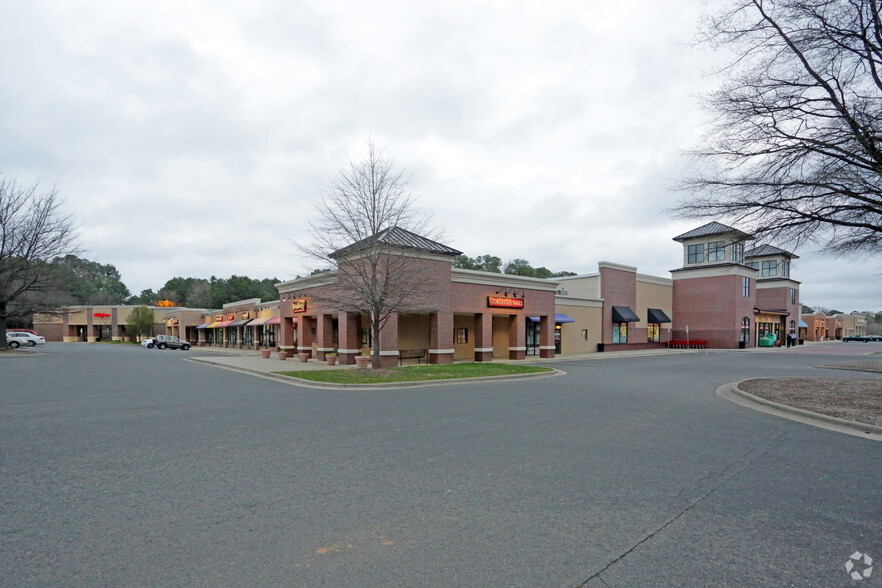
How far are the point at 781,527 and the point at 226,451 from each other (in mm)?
7204

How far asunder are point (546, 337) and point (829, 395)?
1876cm

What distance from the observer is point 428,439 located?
26.6 feet

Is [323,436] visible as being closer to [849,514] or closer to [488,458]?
[488,458]

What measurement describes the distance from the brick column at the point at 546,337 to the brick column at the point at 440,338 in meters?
8.20

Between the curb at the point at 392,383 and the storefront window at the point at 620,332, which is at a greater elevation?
the storefront window at the point at 620,332

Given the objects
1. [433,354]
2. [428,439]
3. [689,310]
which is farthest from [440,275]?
[689,310]

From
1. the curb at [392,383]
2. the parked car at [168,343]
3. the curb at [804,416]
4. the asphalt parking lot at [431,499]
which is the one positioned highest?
the asphalt parking lot at [431,499]

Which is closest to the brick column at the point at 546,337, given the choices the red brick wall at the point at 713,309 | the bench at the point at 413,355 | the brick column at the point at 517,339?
the brick column at the point at 517,339

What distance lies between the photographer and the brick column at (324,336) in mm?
28359

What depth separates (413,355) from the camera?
25.2 meters

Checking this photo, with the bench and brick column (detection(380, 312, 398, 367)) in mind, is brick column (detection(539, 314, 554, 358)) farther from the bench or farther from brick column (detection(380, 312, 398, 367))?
brick column (detection(380, 312, 398, 367))

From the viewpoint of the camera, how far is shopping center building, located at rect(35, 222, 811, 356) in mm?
22719

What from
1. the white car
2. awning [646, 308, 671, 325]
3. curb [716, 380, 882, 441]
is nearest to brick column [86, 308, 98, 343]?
the white car

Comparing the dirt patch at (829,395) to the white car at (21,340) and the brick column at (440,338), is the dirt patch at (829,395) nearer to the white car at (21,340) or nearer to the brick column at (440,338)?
the brick column at (440,338)
